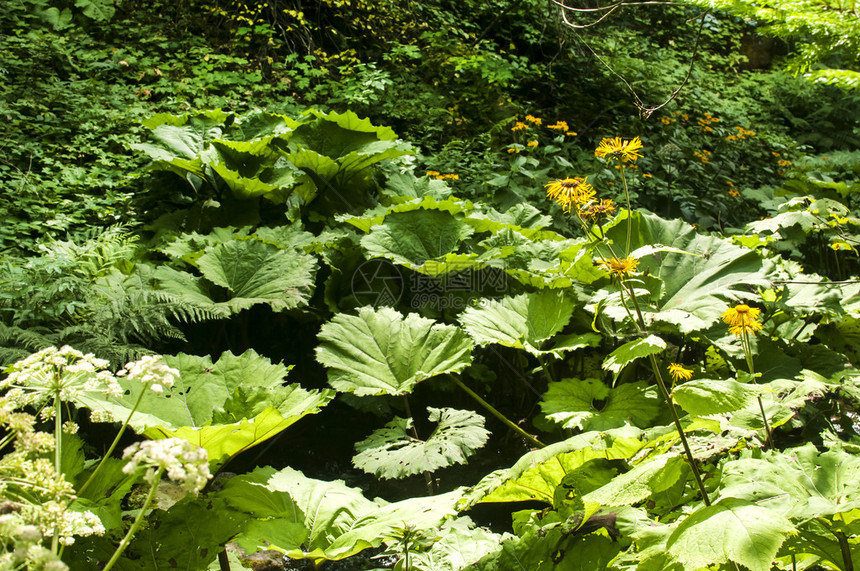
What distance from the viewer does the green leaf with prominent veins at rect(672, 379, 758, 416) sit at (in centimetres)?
110

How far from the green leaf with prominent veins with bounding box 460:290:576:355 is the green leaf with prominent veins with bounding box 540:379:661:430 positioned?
0.71ft

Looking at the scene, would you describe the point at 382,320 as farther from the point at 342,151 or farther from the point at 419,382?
the point at 342,151

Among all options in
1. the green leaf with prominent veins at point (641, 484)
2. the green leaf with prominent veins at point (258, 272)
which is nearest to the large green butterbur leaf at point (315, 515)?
the green leaf with prominent veins at point (641, 484)

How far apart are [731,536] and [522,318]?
1735 mm

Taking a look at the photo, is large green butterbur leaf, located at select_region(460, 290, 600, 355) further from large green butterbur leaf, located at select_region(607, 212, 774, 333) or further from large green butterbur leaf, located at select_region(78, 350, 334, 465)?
large green butterbur leaf, located at select_region(78, 350, 334, 465)

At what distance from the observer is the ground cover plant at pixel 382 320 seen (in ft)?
3.94

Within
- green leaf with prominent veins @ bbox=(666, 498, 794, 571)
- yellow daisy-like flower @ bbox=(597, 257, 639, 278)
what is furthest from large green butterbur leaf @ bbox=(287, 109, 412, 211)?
green leaf with prominent veins @ bbox=(666, 498, 794, 571)

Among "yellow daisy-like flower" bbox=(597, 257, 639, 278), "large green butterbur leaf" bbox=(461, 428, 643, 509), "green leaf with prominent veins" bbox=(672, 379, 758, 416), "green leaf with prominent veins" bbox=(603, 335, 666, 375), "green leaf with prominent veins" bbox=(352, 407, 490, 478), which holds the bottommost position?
"green leaf with prominent veins" bbox=(352, 407, 490, 478)

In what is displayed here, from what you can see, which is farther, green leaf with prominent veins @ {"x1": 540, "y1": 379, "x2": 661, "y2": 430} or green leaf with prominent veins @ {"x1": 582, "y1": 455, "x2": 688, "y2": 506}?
green leaf with prominent veins @ {"x1": 540, "y1": 379, "x2": 661, "y2": 430}

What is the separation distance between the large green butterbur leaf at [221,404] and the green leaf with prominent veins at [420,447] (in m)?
0.30

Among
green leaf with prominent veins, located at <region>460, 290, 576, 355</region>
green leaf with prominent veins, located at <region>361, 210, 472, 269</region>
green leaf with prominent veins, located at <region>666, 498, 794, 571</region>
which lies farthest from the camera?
green leaf with prominent veins, located at <region>361, 210, 472, 269</region>

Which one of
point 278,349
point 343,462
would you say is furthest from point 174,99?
point 343,462

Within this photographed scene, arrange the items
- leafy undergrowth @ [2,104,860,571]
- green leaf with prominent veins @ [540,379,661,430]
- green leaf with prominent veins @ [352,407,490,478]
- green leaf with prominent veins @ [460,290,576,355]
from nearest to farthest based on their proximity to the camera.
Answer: leafy undergrowth @ [2,104,860,571] < green leaf with prominent veins @ [352,407,490,478] < green leaf with prominent veins @ [540,379,661,430] < green leaf with prominent veins @ [460,290,576,355]

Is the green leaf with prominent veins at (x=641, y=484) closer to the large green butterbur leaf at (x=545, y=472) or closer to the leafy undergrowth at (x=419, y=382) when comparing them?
the leafy undergrowth at (x=419, y=382)
